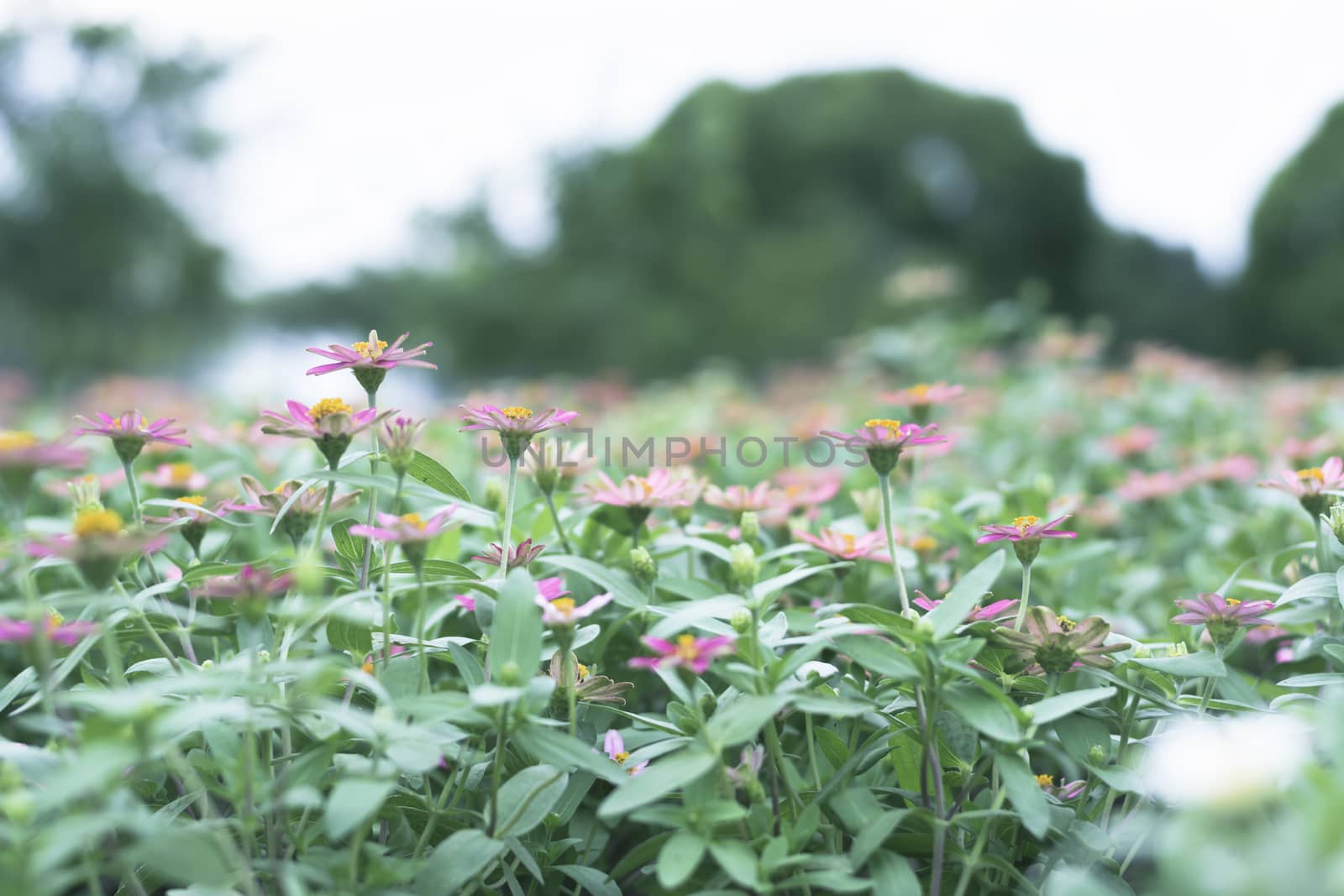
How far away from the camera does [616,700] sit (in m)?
0.77

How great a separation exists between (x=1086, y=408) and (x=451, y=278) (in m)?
4.97

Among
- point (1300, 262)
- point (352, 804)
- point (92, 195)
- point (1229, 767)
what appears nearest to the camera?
point (1229, 767)

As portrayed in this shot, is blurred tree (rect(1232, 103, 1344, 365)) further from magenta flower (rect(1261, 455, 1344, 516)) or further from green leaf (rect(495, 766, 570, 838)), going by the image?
green leaf (rect(495, 766, 570, 838))

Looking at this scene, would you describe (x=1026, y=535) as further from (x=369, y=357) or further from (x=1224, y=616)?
(x=369, y=357)

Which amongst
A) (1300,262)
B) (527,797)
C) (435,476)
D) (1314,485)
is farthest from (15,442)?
(1300,262)

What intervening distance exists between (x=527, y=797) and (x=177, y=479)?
725mm

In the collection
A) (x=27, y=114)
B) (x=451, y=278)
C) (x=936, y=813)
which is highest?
(x=27, y=114)

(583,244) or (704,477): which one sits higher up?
(583,244)

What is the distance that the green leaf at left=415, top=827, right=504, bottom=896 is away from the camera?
24.1 inches

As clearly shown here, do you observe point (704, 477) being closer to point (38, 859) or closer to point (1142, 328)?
point (38, 859)

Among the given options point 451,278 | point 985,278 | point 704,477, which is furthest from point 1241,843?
point 985,278

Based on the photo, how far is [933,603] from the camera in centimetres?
81

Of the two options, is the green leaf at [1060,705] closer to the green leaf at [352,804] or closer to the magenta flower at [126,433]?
the green leaf at [352,804]

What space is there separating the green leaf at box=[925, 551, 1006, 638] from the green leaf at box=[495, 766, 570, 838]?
0.29 m
